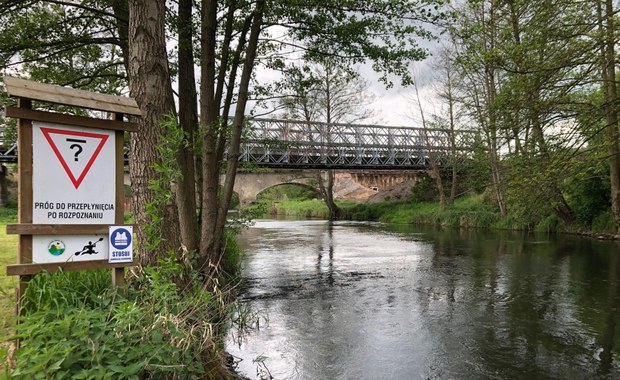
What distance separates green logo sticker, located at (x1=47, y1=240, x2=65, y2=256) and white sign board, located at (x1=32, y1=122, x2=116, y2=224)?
0.17 meters

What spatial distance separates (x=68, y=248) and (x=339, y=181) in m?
48.3

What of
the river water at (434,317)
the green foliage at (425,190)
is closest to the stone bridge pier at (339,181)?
the green foliage at (425,190)

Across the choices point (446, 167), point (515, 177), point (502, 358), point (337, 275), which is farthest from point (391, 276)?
point (446, 167)

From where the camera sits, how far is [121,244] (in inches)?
163

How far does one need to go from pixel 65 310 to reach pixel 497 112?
10.8m

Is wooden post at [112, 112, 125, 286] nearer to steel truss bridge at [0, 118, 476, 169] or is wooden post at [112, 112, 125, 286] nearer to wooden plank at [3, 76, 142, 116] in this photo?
wooden plank at [3, 76, 142, 116]

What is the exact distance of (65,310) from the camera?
11.8 feet

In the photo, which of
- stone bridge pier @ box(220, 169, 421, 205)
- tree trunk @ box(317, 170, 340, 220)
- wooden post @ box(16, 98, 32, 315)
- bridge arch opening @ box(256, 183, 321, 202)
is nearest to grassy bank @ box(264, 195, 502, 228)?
tree trunk @ box(317, 170, 340, 220)

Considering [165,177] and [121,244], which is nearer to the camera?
[121,244]

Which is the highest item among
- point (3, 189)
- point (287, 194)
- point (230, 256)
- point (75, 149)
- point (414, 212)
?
point (3, 189)

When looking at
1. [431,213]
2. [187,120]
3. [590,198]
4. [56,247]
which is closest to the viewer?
[56,247]

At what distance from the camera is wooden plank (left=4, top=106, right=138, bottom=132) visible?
143 inches

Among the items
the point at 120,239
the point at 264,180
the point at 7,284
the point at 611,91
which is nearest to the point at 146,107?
the point at 120,239

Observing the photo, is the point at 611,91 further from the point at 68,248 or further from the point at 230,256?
the point at 68,248
